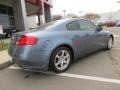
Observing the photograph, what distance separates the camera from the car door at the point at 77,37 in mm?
5283

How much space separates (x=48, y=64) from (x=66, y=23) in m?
1.46

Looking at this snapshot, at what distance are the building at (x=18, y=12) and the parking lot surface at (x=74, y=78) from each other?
38.6 feet

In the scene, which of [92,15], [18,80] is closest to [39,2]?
[18,80]

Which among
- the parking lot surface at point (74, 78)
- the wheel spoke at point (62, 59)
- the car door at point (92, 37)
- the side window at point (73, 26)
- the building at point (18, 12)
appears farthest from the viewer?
the building at point (18, 12)

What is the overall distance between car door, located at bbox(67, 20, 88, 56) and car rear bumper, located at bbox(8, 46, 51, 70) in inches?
Answer: 42.9

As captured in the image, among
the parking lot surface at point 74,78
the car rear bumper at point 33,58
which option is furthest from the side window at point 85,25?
the car rear bumper at point 33,58

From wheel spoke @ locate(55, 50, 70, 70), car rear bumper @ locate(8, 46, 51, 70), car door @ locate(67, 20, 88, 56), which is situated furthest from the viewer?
car door @ locate(67, 20, 88, 56)

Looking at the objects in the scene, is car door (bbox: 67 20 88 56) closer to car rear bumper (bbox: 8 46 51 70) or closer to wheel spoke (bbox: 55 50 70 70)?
wheel spoke (bbox: 55 50 70 70)

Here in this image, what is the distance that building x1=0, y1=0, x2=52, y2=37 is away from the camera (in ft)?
55.1

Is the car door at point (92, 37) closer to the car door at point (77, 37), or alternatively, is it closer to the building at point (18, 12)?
the car door at point (77, 37)

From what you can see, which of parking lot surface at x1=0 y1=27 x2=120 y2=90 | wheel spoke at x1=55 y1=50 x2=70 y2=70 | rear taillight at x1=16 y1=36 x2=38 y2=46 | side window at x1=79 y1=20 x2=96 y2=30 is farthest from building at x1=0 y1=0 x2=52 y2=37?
rear taillight at x1=16 y1=36 x2=38 y2=46

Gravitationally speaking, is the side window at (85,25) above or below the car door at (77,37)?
above

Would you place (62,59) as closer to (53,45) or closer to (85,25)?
(53,45)

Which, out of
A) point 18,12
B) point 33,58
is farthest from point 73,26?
point 18,12
